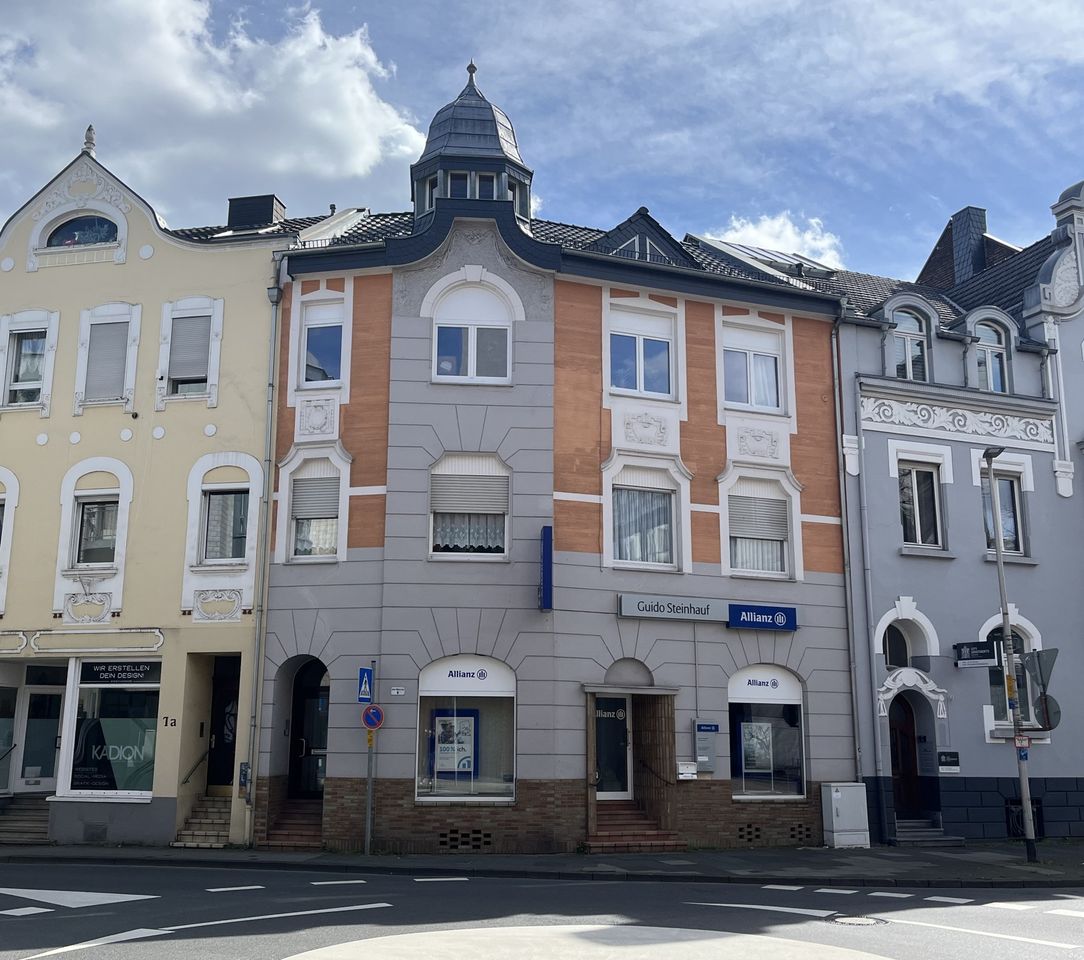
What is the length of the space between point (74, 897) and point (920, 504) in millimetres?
18147

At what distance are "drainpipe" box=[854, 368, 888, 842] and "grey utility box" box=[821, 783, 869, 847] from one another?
1.82 feet

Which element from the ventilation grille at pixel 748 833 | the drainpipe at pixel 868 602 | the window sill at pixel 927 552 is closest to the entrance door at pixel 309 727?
the ventilation grille at pixel 748 833

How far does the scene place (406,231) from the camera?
79.5ft

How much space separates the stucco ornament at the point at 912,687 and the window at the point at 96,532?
15.4 metres

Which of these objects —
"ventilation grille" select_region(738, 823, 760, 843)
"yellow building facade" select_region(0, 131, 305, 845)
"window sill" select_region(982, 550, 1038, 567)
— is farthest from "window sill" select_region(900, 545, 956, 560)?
"yellow building facade" select_region(0, 131, 305, 845)

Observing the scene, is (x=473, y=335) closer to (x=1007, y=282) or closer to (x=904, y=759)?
(x=904, y=759)

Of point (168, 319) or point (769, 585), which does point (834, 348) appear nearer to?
point (769, 585)

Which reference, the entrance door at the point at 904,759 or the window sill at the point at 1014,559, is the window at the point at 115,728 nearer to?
the entrance door at the point at 904,759

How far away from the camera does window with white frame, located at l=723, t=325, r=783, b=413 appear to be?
2367cm

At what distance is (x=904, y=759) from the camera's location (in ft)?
79.4

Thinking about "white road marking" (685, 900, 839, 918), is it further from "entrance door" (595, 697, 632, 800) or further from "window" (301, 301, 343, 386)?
"window" (301, 301, 343, 386)

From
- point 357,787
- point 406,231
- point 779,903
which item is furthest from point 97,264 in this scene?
point 779,903

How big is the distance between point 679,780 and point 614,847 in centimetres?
183

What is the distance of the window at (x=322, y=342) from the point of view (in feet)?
72.9
